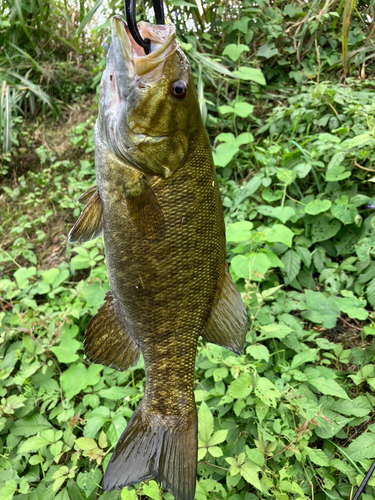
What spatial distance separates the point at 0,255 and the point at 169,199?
2.73 meters

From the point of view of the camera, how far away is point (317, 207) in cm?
232

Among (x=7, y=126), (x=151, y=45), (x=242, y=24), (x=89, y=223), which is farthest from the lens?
(x=7, y=126)

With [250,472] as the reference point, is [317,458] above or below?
below

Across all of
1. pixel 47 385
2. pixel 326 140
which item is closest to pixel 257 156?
pixel 326 140

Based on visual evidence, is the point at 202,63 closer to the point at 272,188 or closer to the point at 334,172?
the point at 272,188

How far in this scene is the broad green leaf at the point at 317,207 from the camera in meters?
2.28

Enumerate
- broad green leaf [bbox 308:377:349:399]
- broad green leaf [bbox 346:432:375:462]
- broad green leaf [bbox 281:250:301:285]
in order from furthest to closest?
broad green leaf [bbox 281:250:301:285], broad green leaf [bbox 308:377:349:399], broad green leaf [bbox 346:432:375:462]

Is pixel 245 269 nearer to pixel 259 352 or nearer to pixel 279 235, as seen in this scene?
pixel 279 235

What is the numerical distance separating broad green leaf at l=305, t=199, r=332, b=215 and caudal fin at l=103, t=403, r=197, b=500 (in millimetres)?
1757

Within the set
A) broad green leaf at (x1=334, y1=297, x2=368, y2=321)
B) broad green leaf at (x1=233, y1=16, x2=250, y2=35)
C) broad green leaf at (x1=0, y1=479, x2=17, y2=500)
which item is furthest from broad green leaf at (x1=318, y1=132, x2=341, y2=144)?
broad green leaf at (x1=0, y1=479, x2=17, y2=500)

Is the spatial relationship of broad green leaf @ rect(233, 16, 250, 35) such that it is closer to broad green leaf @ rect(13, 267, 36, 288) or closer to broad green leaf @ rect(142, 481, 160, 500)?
broad green leaf @ rect(13, 267, 36, 288)

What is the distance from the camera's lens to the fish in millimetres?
803

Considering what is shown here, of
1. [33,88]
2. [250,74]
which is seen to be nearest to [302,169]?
[250,74]

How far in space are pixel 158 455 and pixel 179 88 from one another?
104 centimetres
